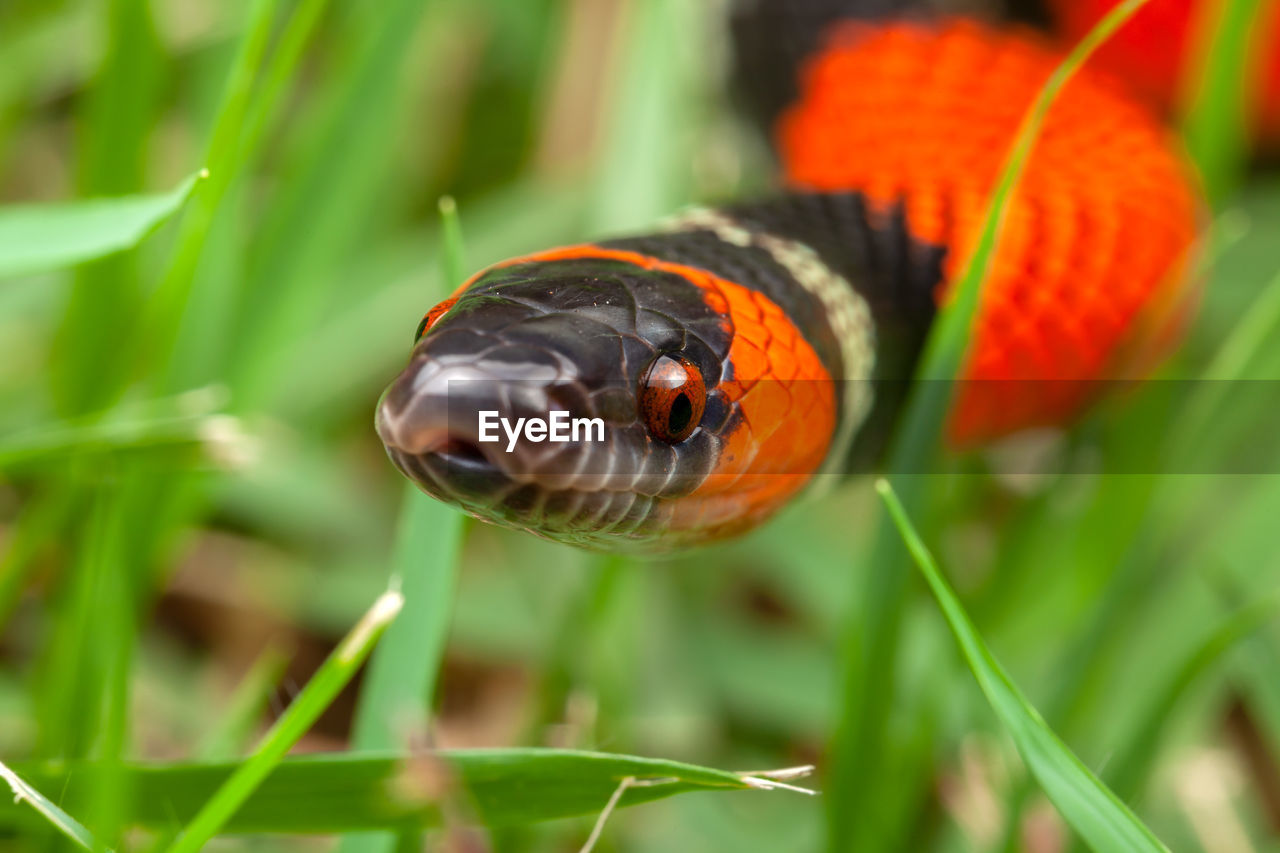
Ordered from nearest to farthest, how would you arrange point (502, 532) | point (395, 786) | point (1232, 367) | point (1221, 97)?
point (395, 786) → point (1232, 367) → point (1221, 97) → point (502, 532)

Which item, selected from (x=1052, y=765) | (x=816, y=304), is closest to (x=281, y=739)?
(x=1052, y=765)

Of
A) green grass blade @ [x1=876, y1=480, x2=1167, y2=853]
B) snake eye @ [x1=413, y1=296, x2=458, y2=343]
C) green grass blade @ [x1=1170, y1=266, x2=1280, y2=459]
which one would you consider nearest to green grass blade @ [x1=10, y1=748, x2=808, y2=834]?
green grass blade @ [x1=876, y1=480, x2=1167, y2=853]

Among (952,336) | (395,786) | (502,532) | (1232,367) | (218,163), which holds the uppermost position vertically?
(218,163)

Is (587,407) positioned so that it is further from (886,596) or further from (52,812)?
(52,812)

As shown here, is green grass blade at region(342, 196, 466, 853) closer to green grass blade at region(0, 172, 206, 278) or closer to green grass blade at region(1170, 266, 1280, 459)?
→ green grass blade at region(0, 172, 206, 278)

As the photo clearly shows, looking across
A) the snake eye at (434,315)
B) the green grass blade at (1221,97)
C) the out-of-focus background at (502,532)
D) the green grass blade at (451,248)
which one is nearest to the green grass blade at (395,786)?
the out-of-focus background at (502,532)

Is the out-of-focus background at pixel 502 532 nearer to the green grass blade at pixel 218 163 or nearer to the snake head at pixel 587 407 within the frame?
the green grass blade at pixel 218 163

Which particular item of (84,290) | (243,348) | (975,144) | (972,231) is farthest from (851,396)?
(84,290)
